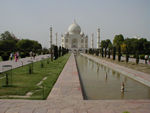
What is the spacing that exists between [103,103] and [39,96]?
124 cm

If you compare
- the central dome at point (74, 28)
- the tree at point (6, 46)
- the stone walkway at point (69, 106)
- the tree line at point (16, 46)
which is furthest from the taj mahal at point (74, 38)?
the stone walkway at point (69, 106)

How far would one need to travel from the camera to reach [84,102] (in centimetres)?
302

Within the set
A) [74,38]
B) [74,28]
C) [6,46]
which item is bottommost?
[6,46]

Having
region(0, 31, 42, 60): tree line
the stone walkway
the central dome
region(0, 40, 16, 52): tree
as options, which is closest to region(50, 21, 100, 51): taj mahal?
the central dome

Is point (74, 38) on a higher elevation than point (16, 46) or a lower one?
higher

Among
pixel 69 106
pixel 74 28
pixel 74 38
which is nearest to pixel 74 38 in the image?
pixel 74 38

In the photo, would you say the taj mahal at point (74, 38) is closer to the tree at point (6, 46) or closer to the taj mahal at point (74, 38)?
the taj mahal at point (74, 38)

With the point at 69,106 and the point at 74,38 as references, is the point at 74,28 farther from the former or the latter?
the point at 69,106

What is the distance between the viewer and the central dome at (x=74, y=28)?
164ft

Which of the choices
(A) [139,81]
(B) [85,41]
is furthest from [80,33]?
(A) [139,81]

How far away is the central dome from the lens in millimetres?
49969

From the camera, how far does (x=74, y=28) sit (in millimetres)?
49969

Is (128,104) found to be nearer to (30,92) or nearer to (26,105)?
(26,105)

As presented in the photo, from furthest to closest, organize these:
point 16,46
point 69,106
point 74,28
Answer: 1. point 74,28
2. point 16,46
3. point 69,106
